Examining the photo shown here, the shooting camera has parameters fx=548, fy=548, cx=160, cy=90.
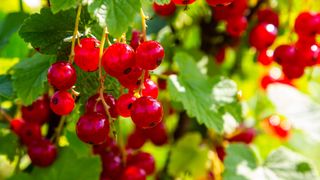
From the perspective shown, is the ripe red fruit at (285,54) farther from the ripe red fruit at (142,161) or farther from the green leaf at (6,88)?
the green leaf at (6,88)

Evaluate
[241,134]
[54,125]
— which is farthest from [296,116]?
[54,125]

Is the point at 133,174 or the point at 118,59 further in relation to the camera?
the point at 133,174

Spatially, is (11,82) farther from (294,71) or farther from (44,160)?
(294,71)

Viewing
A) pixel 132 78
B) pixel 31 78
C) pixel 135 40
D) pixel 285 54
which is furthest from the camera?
pixel 285 54

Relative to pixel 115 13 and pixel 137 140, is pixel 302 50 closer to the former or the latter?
pixel 137 140

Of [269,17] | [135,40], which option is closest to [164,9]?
[269,17]

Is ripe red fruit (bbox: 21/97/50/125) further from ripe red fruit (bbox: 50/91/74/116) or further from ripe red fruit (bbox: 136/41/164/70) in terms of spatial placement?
ripe red fruit (bbox: 136/41/164/70)

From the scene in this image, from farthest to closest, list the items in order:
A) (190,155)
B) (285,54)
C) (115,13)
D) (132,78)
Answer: (190,155) → (285,54) → (132,78) → (115,13)
